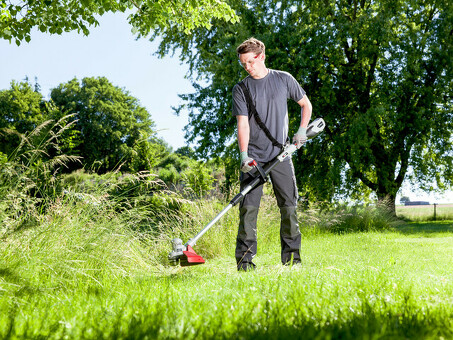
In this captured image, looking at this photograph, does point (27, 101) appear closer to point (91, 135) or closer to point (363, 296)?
point (91, 135)

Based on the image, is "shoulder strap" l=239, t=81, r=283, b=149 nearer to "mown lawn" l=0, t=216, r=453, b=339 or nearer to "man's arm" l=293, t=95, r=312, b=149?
"man's arm" l=293, t=95, r=312, b=149

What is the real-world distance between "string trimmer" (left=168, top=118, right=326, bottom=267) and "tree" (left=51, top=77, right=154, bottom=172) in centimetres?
3090

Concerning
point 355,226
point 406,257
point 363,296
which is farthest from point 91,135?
point 363,296

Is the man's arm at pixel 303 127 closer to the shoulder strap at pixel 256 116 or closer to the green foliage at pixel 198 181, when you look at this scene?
the shoulder strap at pixel 256 116

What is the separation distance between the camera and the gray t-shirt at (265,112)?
502 centimetres

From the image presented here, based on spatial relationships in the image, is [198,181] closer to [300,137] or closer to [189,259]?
[300,137]

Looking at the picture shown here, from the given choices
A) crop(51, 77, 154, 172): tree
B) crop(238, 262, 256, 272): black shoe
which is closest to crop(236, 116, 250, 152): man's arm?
crop(238, 262, 256, 272): black shoe

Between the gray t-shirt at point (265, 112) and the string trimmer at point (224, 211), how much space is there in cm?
16

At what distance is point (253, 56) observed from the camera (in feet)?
16.4

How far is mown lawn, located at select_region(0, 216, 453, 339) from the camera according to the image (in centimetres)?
A: 239

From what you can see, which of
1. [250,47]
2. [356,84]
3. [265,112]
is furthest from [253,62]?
[356,84]

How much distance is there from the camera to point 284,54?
1555 cm

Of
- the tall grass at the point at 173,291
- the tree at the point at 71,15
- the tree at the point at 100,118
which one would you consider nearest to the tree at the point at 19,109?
the tree at the point at 100,118

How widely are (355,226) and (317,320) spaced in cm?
983
